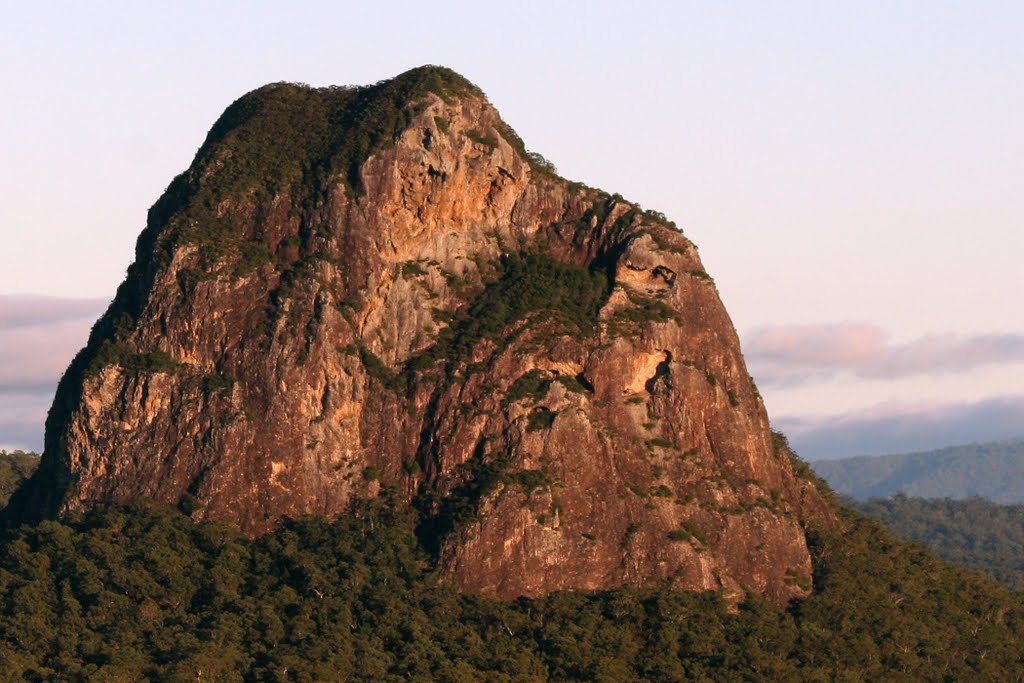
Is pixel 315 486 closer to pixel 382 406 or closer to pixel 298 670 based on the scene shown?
pixel 382 406

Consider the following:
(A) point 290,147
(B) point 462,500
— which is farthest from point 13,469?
(B) point 462,500

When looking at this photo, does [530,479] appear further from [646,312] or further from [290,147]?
[290,147]

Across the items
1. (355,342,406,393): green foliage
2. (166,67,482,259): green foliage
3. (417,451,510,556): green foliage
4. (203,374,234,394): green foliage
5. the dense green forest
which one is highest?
(166,67,482,259): green foliage

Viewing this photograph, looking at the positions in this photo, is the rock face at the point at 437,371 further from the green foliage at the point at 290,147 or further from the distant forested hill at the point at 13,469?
the distant forested hill at the point at 13,469

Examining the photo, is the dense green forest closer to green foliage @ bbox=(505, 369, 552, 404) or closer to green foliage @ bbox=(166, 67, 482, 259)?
green foliage @ bbox=(505, 369, 552, 404)

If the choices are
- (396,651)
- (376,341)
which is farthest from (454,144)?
(396,651)

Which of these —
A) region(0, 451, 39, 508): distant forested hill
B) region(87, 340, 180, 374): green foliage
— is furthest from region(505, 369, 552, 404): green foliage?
region(0, 451, 39, 508): distant forested hill
